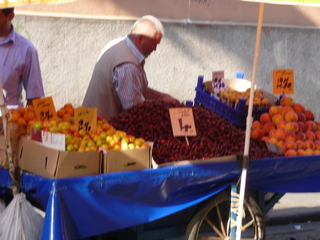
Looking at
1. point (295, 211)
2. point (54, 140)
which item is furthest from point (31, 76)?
point (295, 211)

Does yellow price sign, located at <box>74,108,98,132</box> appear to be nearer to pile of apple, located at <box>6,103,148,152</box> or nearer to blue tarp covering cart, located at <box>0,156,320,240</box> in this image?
pile of apple, located at <box>6,103,148,152</box>

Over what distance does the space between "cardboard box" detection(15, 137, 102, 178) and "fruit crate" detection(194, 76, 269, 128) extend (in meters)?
1.63

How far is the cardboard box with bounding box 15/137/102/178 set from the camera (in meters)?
2.80

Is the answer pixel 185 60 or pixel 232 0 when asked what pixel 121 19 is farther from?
pixel 232 0

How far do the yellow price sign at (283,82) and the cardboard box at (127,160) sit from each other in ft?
5.92

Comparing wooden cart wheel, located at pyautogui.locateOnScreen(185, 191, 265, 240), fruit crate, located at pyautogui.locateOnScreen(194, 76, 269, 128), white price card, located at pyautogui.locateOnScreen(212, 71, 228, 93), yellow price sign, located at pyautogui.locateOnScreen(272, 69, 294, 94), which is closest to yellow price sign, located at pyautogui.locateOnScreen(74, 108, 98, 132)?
wooden cart wheel, located at pyautogui.locateOnScreen(185, 191, 265, 240)

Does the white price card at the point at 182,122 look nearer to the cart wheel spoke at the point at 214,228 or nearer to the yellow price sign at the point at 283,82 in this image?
the cart wheel spoke at the point at 214,228

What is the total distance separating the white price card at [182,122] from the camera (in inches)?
135

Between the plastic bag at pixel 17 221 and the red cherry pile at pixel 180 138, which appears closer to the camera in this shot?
the plastic bag at pixel 17 221

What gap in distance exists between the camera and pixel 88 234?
2.93 m

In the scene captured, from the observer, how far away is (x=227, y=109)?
14.3 ft

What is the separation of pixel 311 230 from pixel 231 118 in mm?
1836

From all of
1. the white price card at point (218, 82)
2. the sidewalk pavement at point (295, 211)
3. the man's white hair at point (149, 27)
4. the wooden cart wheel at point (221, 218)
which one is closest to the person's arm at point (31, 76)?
the man's white hair at point (149, 27)

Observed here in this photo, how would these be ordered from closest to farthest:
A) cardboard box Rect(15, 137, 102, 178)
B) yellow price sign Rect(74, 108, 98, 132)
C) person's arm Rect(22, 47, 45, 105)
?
cardboard box Rect(15, 137, 102, 178) → yellow price sign Rect(74, 108, 98, 132) → person's arm Rect(22, 47, 45, 105)
